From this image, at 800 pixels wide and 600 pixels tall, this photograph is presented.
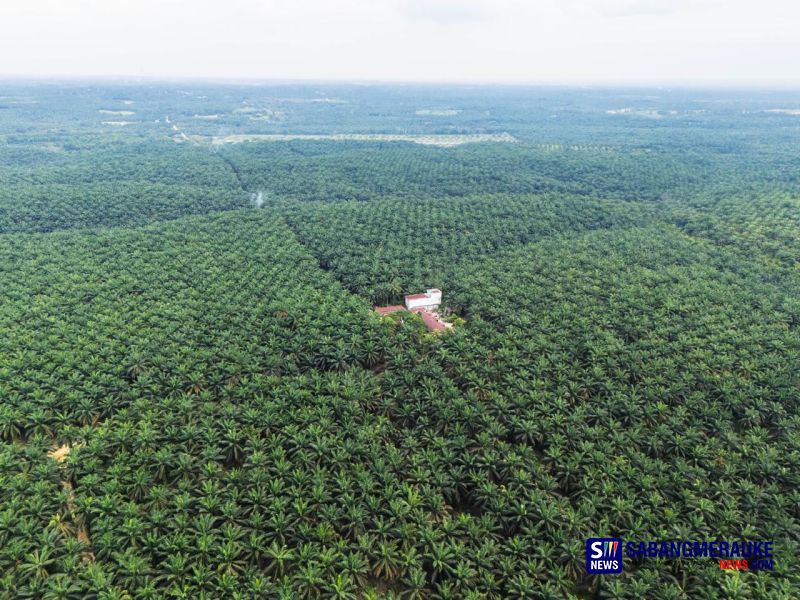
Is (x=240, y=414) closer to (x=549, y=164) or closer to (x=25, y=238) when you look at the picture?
(x=25, y=238)

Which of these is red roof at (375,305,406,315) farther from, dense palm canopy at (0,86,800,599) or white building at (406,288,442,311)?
dense palm canopy at (0,86,800,599)

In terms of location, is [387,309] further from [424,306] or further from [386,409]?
[386,409]

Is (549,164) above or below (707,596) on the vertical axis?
above

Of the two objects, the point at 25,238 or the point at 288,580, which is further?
the point at 25,238

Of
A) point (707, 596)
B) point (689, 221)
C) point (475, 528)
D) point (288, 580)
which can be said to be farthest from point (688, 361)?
point (689, 221)

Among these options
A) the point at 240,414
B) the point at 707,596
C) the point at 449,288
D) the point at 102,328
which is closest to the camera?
the point at 707,596

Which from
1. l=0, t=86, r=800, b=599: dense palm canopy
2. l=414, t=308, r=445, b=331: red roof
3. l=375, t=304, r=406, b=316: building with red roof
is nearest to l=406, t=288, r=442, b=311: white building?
l=414, t=308, r=445, b=331: red roof

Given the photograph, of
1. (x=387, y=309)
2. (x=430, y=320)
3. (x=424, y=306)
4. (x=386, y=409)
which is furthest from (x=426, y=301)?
(x=386, y=409)

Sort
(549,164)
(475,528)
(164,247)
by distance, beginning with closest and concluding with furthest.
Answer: (475,528), (164,247), (549,164)
